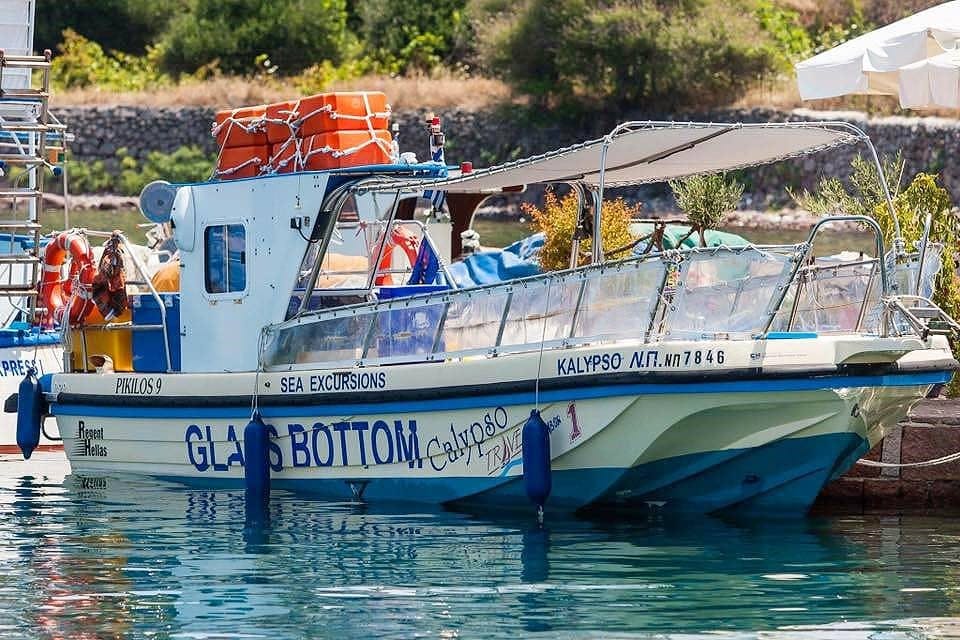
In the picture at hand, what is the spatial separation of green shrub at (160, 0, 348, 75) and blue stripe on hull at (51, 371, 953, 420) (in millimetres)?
45790

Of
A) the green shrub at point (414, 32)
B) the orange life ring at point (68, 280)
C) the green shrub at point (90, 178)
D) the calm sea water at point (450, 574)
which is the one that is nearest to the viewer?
the calm sea water at point (450, 574)

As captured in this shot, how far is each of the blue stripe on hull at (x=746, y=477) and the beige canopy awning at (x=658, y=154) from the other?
1.82m

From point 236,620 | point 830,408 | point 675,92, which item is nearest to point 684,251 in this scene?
point 830,408

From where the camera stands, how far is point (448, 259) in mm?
15734

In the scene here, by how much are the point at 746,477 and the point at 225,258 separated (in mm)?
4051

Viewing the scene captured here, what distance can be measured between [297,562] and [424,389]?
1.62 meters

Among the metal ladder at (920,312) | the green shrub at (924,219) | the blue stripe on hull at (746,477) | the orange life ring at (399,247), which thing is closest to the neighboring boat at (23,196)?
A: the orange life ring at (399,247)

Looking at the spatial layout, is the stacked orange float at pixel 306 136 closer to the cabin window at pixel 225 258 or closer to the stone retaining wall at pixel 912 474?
the cabin window at pixel 225 258

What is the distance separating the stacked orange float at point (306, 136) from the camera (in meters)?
13.6

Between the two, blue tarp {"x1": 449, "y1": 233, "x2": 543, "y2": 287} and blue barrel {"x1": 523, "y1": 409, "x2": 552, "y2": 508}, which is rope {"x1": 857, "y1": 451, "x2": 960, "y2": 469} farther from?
blue tarp {"x1": 449, "y1": 233, "x2": 543, "y2": 287}

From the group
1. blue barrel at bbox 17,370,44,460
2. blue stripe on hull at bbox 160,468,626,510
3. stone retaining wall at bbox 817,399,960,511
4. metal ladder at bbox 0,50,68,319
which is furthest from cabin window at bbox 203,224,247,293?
stone retaining wall at bbox 817,399,960,511

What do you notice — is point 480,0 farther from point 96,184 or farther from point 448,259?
point 448,259

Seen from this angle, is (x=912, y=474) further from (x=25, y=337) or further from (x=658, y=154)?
(x=25, y=337)

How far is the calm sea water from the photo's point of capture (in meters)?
9.66
